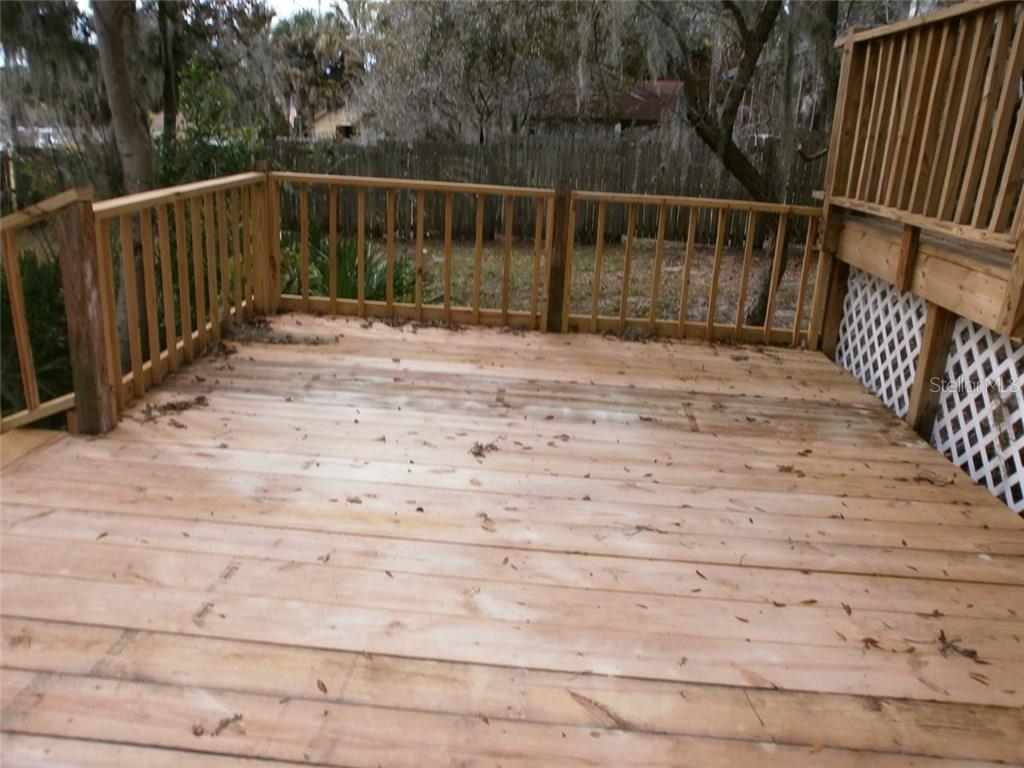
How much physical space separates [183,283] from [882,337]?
3.55 m

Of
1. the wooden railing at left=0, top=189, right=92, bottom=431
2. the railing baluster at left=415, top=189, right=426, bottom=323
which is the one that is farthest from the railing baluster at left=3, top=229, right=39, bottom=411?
the railing baluster at left=415, top=189, right=426, bottom=323

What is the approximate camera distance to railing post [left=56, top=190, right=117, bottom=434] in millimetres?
2918

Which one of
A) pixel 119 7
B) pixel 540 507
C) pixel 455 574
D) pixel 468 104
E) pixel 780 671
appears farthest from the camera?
pixel 468 104

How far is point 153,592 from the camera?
218 cm

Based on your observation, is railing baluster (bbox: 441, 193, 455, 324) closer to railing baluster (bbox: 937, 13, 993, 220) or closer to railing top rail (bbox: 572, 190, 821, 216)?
railing top rail (bbox: 572, 190, 821, 216)

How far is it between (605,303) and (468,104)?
4.30 m

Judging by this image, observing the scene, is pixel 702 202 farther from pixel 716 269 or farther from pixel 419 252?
pixel 419 252

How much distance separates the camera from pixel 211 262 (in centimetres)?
434

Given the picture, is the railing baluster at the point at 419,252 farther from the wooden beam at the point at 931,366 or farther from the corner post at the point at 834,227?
the wooden beam at the point at 931,366

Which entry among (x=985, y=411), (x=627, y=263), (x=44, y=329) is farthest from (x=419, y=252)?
(x=985, y=411)

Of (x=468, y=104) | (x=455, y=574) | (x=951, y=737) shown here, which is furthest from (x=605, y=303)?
(x=951, y=737)

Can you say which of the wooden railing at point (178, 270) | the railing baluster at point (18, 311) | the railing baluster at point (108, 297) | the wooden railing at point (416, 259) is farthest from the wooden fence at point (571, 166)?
the railing baluster at point (18, 311)

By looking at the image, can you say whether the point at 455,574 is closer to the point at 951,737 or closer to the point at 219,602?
the point at 219,602

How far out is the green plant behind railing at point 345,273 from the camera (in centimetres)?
570
